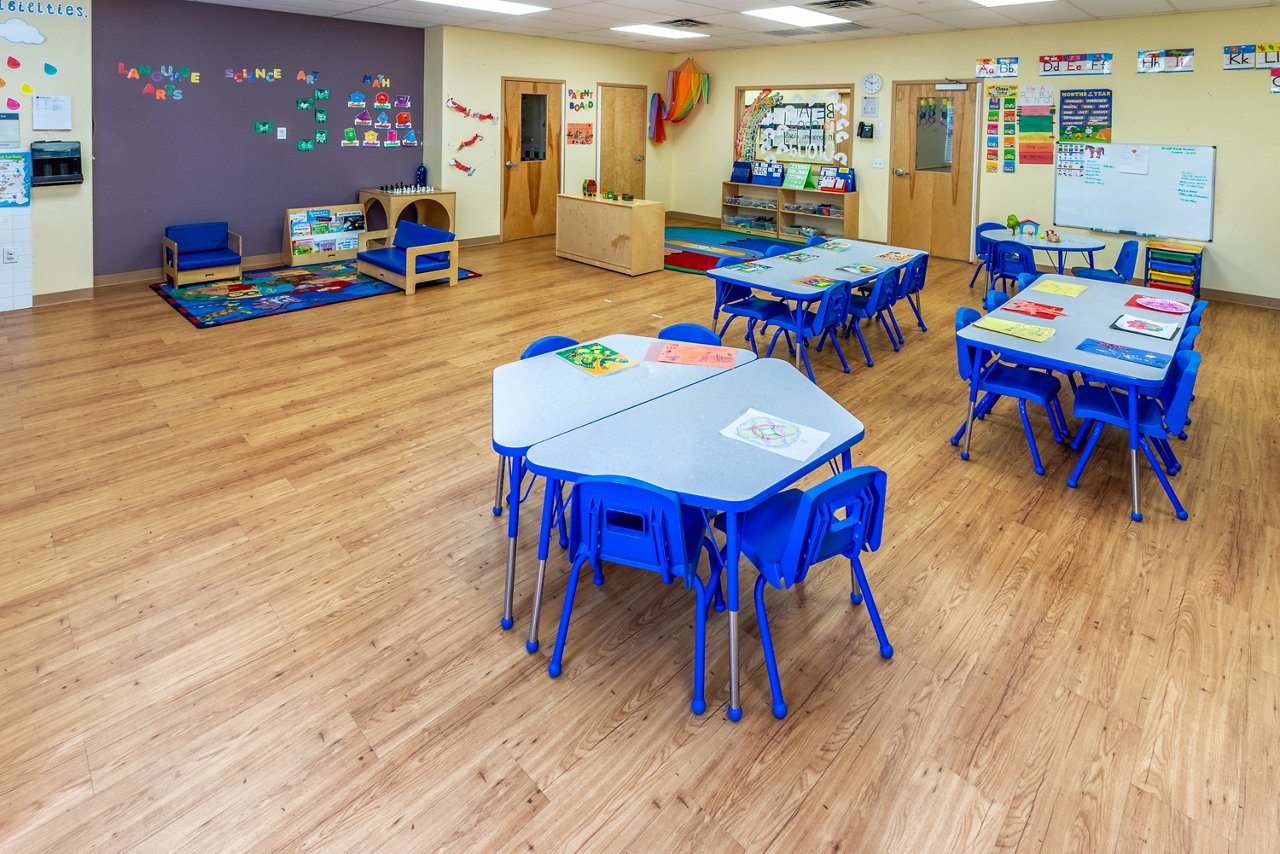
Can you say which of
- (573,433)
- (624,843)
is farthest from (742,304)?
(624,843)

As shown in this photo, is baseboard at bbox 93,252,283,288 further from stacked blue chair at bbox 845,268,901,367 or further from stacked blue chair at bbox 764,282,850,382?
stacked blue chair at bbox 845,268,901,367

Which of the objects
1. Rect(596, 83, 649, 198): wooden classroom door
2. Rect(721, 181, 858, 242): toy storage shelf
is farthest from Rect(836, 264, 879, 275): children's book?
Rect(596, 83, 649, 198): wooden classroom door

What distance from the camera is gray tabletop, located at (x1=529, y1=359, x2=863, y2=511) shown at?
7.79 ft

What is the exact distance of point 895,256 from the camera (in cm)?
617

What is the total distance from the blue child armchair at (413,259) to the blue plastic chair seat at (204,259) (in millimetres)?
1172

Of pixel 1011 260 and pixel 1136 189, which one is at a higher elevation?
pixel 1136 189

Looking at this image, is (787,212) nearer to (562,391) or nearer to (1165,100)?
(1165,100)

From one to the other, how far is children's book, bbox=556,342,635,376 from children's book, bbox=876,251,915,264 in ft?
10.6

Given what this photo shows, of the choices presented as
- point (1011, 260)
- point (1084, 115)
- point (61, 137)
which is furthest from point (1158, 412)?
point (61, 137)

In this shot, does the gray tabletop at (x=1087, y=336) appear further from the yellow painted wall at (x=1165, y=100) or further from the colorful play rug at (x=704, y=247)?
the colorful play rug at (x=704, y=247)

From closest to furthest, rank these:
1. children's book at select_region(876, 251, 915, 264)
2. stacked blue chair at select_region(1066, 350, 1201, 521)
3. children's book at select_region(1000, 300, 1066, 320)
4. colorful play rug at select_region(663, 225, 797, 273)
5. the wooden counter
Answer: stacked blue chair at select_region(1066, 350, 1201, 521) < children's book at select_region(1000, 300, 1066, 320) < children's book at select_region(876, 251, 915, 264) < the wooden counter < colorful play rug at select_region(663, 225, 797, 273)

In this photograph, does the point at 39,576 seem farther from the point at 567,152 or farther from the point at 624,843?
the point at 567,152

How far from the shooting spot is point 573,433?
2.70 meters

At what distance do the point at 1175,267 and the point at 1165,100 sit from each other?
1.61 m
